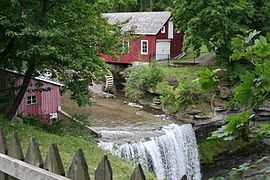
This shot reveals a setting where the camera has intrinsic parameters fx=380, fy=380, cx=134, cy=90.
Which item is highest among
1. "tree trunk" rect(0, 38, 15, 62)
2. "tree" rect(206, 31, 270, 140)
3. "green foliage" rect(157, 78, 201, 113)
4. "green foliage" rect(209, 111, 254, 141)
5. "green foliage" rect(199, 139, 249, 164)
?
"tree trunk" rect(0, 38, 15, 62)

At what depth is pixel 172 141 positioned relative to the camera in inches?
615

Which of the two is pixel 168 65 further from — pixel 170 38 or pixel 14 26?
pixel 14 26

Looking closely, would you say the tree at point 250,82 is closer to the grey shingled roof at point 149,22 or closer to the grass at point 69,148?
the grass at point 69,148

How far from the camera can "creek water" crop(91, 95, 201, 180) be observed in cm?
1401

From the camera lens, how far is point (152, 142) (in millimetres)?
14703

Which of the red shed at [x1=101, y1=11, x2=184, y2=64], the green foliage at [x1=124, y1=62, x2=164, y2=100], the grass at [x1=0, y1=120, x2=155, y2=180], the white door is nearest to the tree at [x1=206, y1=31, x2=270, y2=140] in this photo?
the grass at [x1=0, y1=120, x2=155, y2=180]

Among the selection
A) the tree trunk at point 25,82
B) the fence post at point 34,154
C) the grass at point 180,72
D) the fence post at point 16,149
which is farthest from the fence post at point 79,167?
the grass at point 180,72

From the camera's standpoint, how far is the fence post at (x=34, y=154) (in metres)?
2.46

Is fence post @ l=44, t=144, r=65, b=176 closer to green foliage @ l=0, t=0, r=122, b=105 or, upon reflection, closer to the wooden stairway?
green foliage @ l=0, t=0, r=122, b=105

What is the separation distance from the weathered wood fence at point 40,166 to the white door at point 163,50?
27.7 metres

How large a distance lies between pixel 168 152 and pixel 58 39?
6903 millimetres

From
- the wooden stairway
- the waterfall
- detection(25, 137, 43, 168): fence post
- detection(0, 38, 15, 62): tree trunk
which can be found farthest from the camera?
the wooden stairway

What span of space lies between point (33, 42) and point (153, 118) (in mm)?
9408

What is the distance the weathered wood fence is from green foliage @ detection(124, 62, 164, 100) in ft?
63.9
